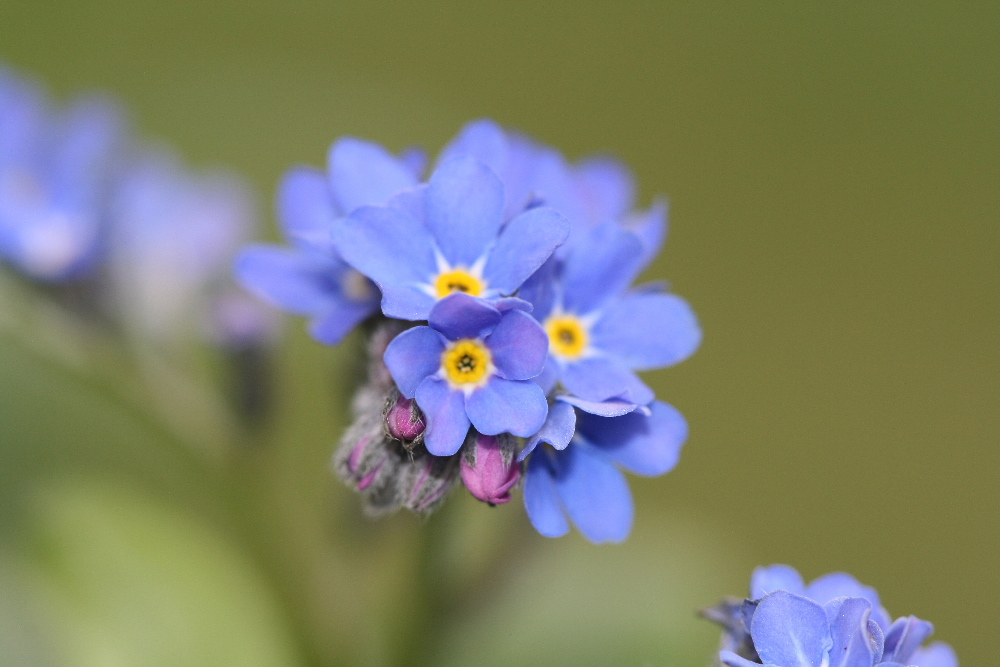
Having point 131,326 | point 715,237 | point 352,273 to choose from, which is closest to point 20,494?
point 131,326

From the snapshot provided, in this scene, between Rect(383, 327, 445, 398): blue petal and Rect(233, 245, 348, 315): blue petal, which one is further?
Rect(233, 245, 348, 315): blue petal

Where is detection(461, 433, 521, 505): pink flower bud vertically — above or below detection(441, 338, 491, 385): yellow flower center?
below

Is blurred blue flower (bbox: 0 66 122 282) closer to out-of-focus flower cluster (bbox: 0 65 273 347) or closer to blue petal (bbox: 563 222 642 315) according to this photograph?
out-of-focus flower cluster (bbox: 0 65 273 347)

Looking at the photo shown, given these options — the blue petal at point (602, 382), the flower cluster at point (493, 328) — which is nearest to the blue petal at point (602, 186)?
the flower cluster at point (493, 328)

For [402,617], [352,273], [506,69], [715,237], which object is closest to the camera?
[352,273]

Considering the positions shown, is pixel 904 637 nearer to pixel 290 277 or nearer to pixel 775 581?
pixel 775 581

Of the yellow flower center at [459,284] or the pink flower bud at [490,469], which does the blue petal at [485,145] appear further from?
the pink flower bud at [490,469]

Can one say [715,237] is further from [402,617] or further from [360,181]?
[360,181]

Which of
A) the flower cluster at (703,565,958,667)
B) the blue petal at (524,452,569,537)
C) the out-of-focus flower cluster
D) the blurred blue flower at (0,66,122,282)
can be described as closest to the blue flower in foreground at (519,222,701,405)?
the blue petal at (524,452,569,537)

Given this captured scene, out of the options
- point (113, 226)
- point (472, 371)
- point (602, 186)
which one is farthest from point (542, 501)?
point (113, 226)
